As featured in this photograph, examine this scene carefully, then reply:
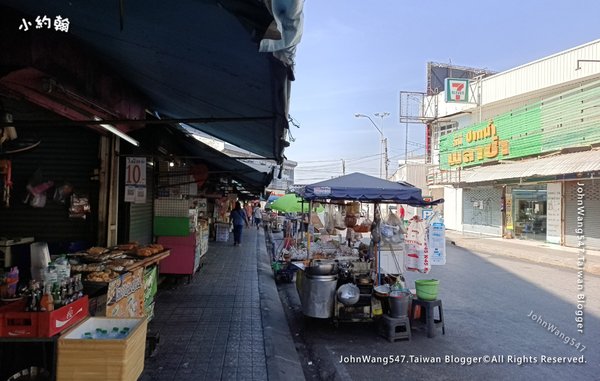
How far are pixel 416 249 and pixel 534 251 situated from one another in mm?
13035

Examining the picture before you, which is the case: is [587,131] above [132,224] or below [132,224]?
above

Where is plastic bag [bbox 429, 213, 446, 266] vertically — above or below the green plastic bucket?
above

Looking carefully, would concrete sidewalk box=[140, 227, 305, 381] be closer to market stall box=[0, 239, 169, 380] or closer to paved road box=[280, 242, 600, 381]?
paved road box=[280, 242, 600, 381]

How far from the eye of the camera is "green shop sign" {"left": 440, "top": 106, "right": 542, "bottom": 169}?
62.4 ft

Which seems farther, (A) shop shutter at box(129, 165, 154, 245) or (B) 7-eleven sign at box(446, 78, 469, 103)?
(B) 7-eleven sign at box(446, 78, 469, 103)

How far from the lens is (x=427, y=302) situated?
6336mm

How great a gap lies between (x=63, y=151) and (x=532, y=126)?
779 inches

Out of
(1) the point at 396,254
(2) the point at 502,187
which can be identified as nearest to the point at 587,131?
(2) the point at 502,187

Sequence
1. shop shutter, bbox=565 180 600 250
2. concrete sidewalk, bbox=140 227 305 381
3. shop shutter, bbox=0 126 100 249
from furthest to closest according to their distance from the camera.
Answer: shop shutter, bbox=565 180 600 250
shop shutter, bbox=0 126 100 249
concrete sidewalk, bbox=140 227 305 381

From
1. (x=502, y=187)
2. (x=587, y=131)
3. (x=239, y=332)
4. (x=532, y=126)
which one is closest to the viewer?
(x=239, y=332)

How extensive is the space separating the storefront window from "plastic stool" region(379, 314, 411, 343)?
17.8 meters

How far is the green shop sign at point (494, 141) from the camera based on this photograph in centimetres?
1902

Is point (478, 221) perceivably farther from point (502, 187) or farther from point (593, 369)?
point (593, 369)

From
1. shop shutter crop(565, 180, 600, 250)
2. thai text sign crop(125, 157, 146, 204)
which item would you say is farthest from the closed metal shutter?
thai text sign crop(125, 157, 146, 204)
